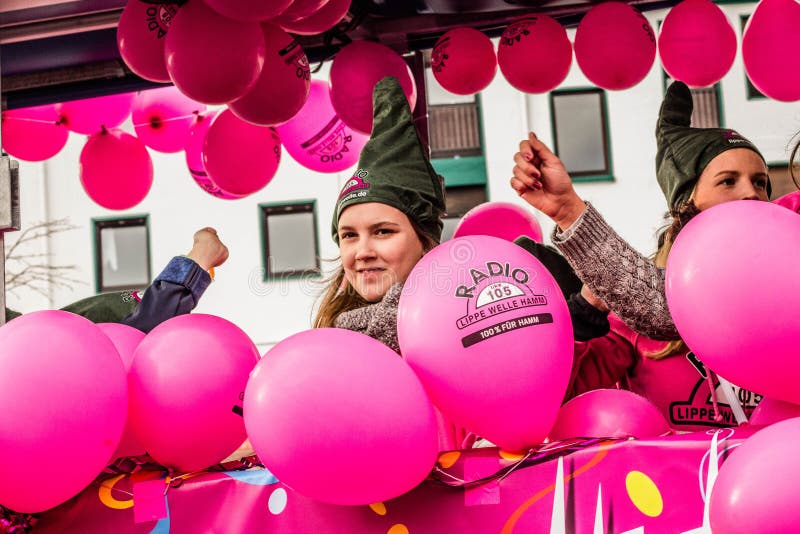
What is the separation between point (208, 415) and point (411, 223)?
67 centimetres

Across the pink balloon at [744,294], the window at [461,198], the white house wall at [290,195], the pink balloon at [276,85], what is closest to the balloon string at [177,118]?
the pink balloon at [276,85]

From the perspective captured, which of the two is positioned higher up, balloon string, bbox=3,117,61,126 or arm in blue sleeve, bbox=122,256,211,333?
balloon string, bbox=3,117,61,126

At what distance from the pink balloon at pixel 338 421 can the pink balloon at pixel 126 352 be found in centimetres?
42

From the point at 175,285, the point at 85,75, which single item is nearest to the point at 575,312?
the point at 175,285

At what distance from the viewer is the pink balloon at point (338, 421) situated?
1.27m

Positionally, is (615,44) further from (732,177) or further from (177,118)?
(177,118)

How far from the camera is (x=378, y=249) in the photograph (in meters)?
1.94

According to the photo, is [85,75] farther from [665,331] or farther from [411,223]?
[665,331]

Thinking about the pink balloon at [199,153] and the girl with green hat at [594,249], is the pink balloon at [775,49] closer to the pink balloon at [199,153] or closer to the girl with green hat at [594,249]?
the girl with green hat at [594,249]

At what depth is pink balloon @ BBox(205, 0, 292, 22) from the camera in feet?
6.48

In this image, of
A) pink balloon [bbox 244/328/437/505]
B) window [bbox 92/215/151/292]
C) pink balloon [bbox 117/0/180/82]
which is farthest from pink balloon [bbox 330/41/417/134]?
window [bbox 92/215/151/292]

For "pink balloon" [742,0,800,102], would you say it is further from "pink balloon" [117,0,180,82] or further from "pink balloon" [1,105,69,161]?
"pink balloon" [1,105,69,161]

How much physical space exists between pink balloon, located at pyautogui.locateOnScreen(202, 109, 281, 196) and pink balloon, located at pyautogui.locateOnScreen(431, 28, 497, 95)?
0.70 metres

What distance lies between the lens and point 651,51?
2910 mm
